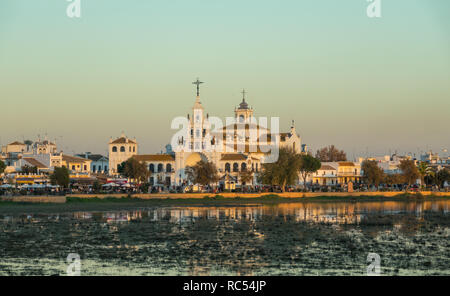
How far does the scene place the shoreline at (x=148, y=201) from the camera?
6450cm

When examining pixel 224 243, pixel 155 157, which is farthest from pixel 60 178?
pixel 224 243

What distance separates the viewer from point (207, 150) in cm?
11019

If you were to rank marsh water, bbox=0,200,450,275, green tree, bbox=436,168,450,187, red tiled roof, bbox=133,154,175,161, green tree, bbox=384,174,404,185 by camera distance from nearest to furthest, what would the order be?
marsh water, bbox=0,200,450,275 < green tree, bbox=384,174,404,185 < green tree, bbox=436,168,450,187 < red tiled roof, bbox=133,154,175,161

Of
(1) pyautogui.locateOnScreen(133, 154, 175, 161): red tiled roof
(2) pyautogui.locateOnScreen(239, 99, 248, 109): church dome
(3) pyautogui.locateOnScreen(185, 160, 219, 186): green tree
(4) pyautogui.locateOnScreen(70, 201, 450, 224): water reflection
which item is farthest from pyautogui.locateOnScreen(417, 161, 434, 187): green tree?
(1) pyautogui.locateOnScreen(133, 154, 175, 161): red tiled roof

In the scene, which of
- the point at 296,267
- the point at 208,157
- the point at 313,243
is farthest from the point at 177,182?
the point at 296,267

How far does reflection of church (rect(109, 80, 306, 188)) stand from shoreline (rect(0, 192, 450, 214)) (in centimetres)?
2135

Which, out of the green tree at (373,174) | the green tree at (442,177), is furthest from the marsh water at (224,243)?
the green tree at (442,177)

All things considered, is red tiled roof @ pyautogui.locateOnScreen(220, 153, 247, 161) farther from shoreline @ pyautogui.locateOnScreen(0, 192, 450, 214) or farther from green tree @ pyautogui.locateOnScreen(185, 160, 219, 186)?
shoreline @ pyautogui.locateOnScreen(0, 192, 450, 214)

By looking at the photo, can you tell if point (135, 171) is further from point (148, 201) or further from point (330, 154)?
point (330, 154)

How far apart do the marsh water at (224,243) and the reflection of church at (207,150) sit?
152 feet

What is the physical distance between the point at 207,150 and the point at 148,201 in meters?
37.6

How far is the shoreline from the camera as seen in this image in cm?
6450

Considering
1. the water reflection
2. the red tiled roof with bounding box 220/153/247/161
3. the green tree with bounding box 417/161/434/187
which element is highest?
the red tiled roof with bounding box 220/153/247/161
